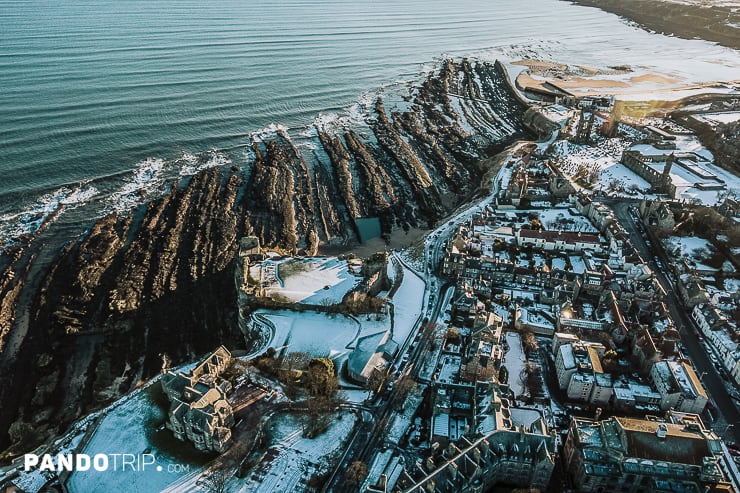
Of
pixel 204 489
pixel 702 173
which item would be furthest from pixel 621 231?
pixel 204 489

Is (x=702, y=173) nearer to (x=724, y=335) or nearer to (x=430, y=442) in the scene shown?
(x=724, y=335)

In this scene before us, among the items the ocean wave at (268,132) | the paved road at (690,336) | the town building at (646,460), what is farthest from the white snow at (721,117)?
the town building at (646,460)

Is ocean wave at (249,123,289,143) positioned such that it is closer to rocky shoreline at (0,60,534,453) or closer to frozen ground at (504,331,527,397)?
rocky shoreline at (0,60,534,453)

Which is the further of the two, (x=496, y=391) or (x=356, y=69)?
(x=356, y=69)

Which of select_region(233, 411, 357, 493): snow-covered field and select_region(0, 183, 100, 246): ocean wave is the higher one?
select_region(0, 183, 100, 246): ocean wave

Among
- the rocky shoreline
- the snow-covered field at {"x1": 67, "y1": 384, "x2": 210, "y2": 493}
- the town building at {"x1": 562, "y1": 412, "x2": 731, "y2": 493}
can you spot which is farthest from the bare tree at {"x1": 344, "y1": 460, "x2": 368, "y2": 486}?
the rocky shoreline

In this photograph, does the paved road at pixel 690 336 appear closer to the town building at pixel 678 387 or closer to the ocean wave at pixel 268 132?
the town building at pixel 678 387
